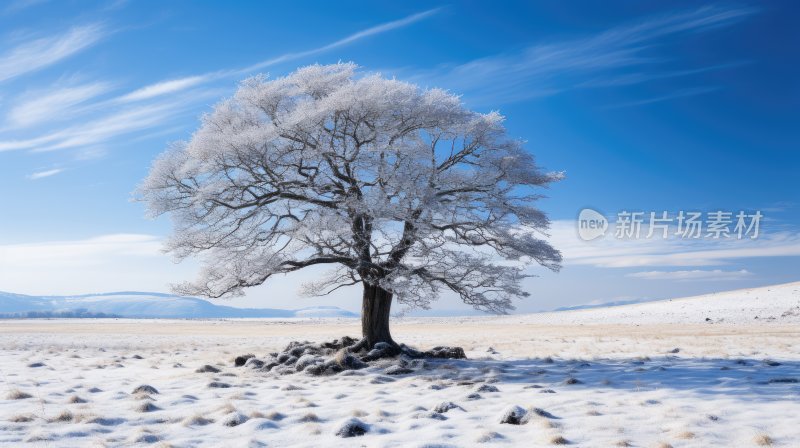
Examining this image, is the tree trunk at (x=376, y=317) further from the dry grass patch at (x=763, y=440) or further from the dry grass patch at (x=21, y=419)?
the dry grass patch at (x=763, y=440)

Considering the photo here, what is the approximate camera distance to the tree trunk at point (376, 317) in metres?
19.1

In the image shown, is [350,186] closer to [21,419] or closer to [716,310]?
[21,419]

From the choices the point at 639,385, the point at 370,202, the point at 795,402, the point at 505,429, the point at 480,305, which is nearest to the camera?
the point at 505,429

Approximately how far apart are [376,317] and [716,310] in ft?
160

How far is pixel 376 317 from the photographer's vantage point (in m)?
19.1

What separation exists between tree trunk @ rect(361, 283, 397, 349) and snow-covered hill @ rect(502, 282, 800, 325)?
4033 centimetres

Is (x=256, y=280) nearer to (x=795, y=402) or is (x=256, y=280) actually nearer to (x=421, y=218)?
(x=421, y=218)

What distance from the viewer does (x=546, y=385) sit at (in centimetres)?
1312

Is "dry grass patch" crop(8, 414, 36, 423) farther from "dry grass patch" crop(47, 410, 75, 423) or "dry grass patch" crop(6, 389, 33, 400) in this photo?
"dry grass patch" crop(6, 389, 33, 400)

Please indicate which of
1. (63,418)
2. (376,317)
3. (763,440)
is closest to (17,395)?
(63,418)

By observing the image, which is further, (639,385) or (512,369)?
(512,369)

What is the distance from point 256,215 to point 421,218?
5361 mm

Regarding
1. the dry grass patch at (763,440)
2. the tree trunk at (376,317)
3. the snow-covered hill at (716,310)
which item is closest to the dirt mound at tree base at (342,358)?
the tree trunk at (376,317)

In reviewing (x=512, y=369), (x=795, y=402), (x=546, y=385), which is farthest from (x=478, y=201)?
(x=795, y=402)
